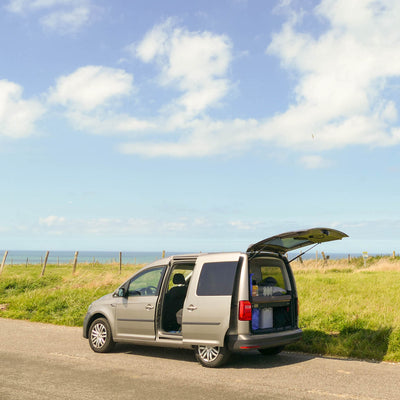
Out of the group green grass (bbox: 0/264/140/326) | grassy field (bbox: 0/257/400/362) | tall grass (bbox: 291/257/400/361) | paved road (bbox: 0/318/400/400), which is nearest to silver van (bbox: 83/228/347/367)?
paved road (bbox: 0/318/400/400)

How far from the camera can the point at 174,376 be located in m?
7.12

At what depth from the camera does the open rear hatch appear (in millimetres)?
8086

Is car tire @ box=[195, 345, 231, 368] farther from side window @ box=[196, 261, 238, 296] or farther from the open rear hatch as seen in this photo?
the open rear hatch

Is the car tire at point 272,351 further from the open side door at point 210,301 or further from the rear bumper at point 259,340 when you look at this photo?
the open side door at point 210,301

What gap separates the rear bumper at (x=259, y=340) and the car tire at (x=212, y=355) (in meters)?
0.24

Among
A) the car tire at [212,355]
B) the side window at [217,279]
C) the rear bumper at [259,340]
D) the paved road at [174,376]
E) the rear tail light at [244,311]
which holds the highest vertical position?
the side window at [217,279]

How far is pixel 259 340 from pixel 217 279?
1215 millimetres

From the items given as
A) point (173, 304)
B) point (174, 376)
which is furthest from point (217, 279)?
point (174, 376)

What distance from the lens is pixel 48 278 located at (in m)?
23.5

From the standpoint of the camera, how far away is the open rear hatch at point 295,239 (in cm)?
809

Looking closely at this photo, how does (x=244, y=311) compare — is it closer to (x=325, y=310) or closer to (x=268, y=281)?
(x=268, y=281)

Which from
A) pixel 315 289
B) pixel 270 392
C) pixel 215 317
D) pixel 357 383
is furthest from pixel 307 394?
pixel 315 289

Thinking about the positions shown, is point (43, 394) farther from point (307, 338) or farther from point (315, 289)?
point (315, 289)

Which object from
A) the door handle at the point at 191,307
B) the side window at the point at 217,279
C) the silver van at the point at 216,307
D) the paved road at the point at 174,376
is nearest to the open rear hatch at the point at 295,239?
the silver van at the point at 216,307
